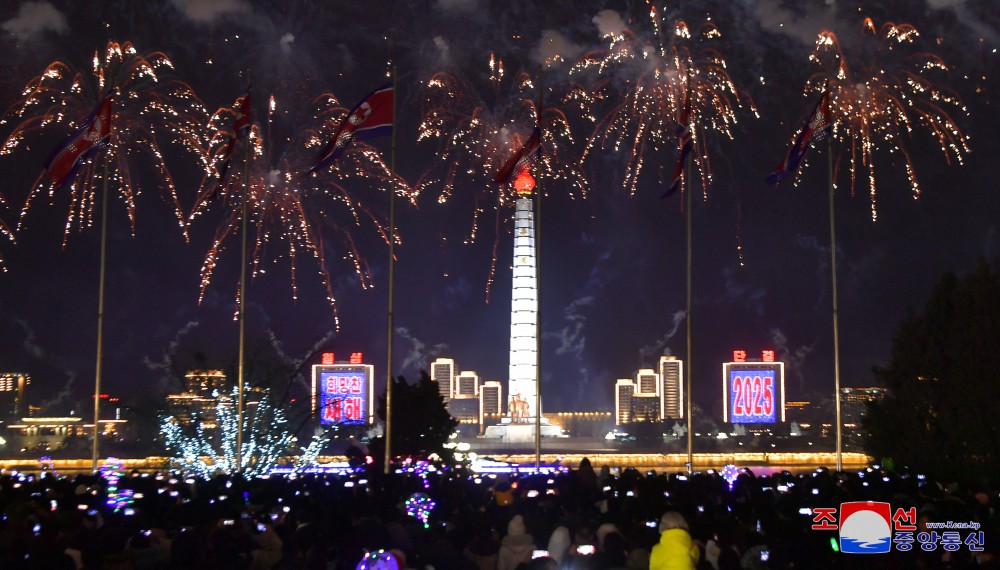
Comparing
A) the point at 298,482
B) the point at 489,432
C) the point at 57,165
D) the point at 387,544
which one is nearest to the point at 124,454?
the point at 489,432

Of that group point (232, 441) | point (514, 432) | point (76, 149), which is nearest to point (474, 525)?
point (76, 149)

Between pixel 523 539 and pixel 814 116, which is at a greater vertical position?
pixel 814 116

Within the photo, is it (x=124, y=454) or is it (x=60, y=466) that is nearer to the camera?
Answer: (x=60, y=466)

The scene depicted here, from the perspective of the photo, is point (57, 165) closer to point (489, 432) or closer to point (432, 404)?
point (432, 404)

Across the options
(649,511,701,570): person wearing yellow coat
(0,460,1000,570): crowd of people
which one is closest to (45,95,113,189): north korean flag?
(0,460,1000,570): crowd of people

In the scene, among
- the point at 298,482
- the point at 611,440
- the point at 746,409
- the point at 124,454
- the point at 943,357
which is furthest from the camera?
the point at 611,440

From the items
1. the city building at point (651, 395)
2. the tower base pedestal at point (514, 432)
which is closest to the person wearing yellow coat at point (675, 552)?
the tower base pedestal at point (514, 432)

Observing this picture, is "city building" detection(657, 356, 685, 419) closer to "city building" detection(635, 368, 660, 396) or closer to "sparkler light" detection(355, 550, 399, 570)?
"city building" detection(635, 368, 660, 396)

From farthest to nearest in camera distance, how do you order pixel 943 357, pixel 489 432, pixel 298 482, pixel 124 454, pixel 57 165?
pixel 489 432 < pixel 124 454 < pixel 943 357 < pixel 57 165 < pixel 298 482
